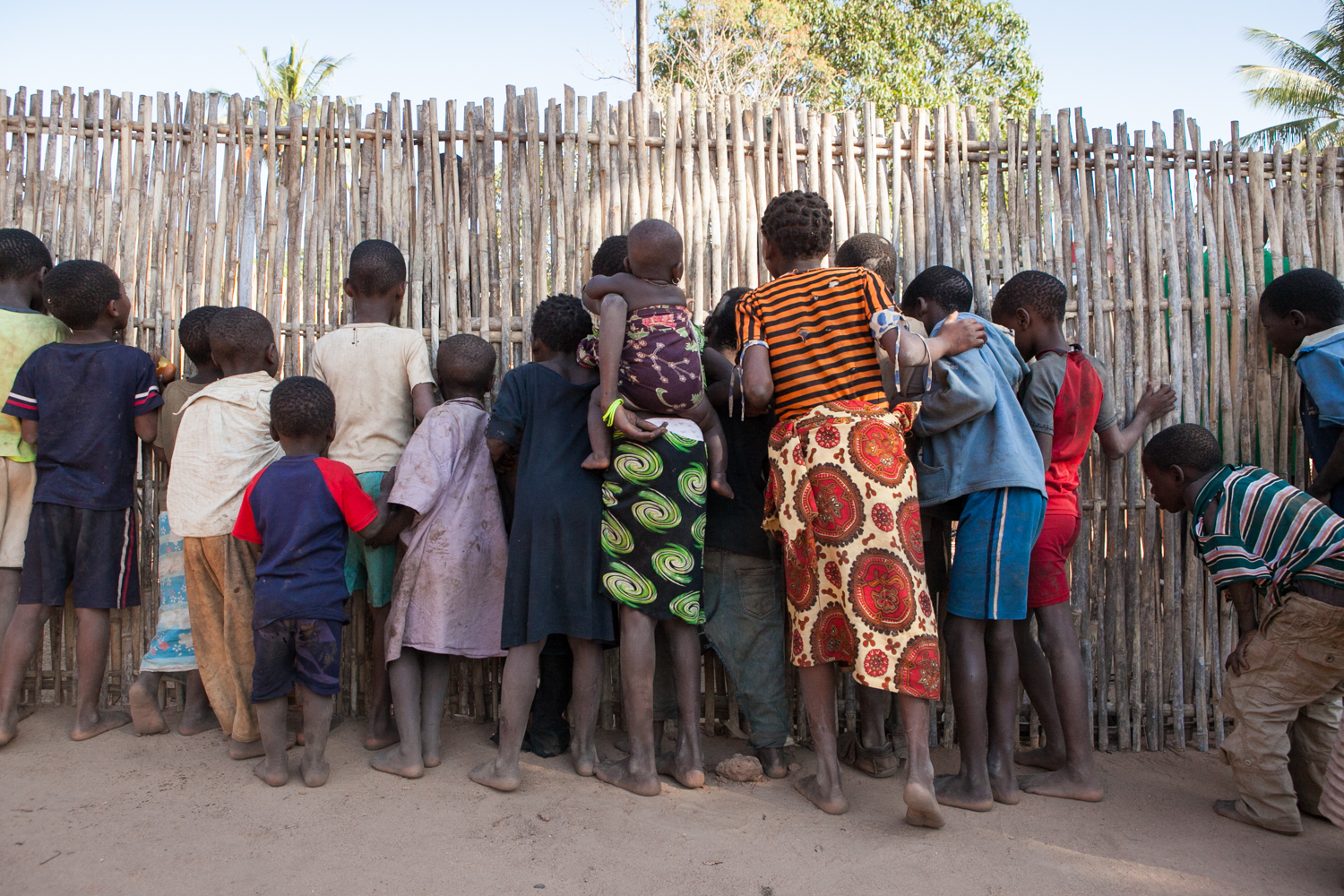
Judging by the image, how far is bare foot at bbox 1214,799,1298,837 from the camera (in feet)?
10.3

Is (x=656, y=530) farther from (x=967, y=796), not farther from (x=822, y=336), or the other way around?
(x=967, y=796)

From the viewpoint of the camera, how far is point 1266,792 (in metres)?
3.16

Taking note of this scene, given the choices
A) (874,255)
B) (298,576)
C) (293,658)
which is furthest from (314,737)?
(874,255)

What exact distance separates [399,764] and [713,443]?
5.62 ft

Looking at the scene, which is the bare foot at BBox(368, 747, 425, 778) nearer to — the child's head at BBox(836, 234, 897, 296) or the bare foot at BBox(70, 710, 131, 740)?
the bare foot at BBox(70, 710, 131, 740)

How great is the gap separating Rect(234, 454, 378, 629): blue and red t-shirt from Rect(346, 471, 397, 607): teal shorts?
306 mm

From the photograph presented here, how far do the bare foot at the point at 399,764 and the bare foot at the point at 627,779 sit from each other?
663mm

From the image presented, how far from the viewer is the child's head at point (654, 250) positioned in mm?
3260

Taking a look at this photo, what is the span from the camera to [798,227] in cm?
326

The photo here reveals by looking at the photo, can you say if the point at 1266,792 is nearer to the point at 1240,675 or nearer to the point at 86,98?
the point at 1240,675

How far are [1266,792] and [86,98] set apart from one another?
581cm

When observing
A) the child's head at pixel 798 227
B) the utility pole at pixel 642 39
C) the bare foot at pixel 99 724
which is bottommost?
the bare foot at pixel 99 724

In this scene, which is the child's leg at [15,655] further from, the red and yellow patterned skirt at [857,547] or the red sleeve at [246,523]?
the red and yellow patterned skirt at [857,547]

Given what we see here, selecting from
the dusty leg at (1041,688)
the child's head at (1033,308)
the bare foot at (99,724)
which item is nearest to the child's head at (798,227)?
the child's head at (1033,308)
